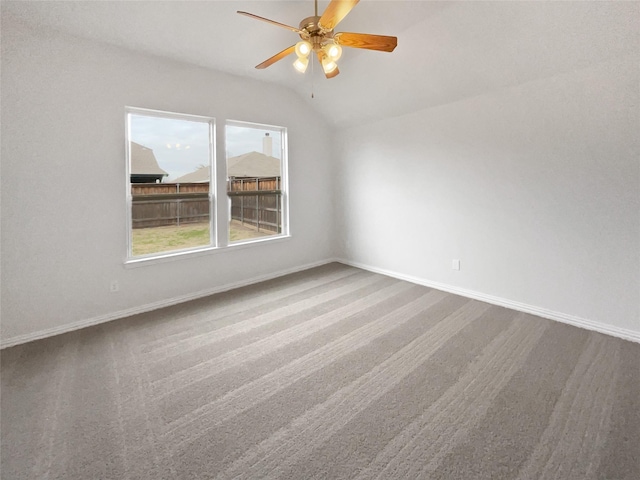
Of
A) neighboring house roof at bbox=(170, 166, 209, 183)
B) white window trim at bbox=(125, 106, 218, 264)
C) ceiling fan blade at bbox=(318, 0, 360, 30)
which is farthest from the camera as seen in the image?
neighboring house roof at bbox=(170, 166, 209, 183)

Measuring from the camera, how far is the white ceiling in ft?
8.30

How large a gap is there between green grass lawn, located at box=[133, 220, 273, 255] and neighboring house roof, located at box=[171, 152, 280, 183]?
606mm

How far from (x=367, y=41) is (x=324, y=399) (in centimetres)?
256

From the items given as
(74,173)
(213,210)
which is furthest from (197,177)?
(74,173)

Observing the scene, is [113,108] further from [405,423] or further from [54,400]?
[405,423]

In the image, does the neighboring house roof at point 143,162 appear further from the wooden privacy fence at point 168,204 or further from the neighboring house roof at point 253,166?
the neighboring house roof at point 253,166

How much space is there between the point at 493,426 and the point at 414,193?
10.3 feet

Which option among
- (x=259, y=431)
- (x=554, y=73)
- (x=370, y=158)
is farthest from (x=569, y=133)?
(x=259, y=431)

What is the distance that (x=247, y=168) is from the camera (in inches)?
177

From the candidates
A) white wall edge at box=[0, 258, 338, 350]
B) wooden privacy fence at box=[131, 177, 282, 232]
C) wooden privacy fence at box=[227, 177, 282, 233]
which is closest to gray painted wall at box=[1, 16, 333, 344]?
white wall edge at box=[0, 258, 338, 350]

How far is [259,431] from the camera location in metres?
1.78

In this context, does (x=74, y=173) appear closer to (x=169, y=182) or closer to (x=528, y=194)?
(x=169, y=182)

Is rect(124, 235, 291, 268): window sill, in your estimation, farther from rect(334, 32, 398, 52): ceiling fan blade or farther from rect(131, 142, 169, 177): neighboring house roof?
rect(334, 32, 398, 52): ceiling fan blade

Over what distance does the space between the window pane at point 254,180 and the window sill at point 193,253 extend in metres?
0.13
